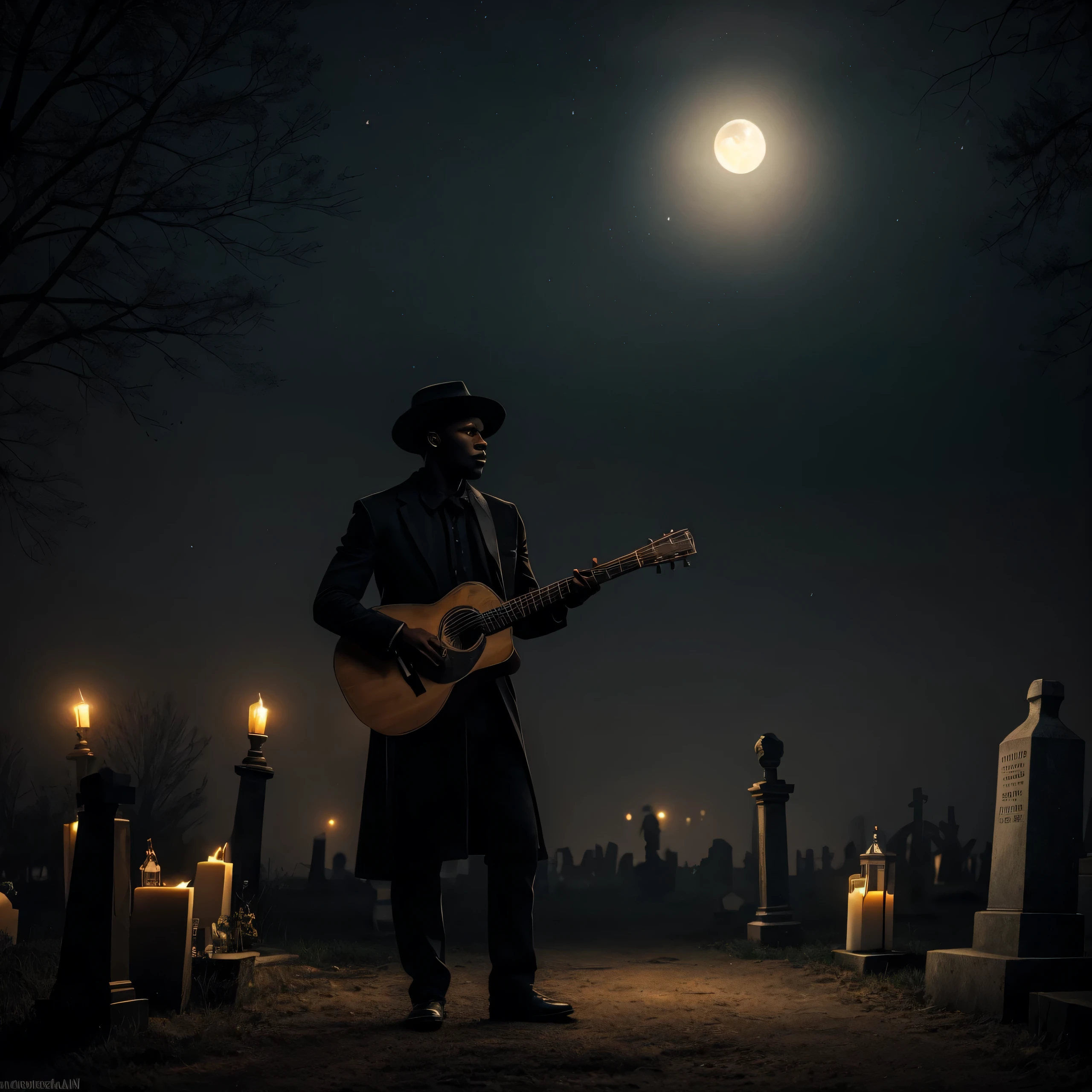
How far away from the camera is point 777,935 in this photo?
8.35m

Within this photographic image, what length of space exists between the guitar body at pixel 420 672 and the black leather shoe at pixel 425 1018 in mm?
1177

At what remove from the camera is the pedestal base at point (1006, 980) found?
4.51 m

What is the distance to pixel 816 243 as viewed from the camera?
707 inches

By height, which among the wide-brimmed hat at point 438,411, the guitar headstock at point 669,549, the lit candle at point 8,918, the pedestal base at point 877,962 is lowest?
the lit candle at point 8,918

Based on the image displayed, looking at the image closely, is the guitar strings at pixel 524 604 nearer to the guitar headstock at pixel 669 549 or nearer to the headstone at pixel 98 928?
the guitar headstock at pixel 669 549

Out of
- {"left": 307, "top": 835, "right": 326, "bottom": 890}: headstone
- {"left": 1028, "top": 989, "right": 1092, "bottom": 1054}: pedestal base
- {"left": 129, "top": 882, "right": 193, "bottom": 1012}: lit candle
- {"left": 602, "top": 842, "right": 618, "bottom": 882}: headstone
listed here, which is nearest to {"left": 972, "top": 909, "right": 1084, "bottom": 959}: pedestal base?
{"left": 1028, "top": 989, "right": 1092, "bottom": 1054}: pedestal base

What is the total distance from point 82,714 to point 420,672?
4.55 m

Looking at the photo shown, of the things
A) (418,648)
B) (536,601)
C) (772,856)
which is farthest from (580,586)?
(772,856)

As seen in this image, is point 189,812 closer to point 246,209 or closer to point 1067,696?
point 246,209

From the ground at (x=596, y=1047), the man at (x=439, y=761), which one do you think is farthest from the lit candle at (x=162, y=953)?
the man at (x=439, y=761)

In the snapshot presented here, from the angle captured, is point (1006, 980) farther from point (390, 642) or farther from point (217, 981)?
point (217, 981)

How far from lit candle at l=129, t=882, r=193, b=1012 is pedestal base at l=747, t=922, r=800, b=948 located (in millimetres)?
5141

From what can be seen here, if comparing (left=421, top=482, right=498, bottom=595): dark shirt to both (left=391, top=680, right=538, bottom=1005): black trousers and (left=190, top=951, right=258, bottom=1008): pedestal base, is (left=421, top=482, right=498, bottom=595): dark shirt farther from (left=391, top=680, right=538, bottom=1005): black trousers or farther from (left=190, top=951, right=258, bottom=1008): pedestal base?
(left=190, top=951, right=258, bottom=1008): pedestal base

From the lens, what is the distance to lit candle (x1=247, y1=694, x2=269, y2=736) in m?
7.36
